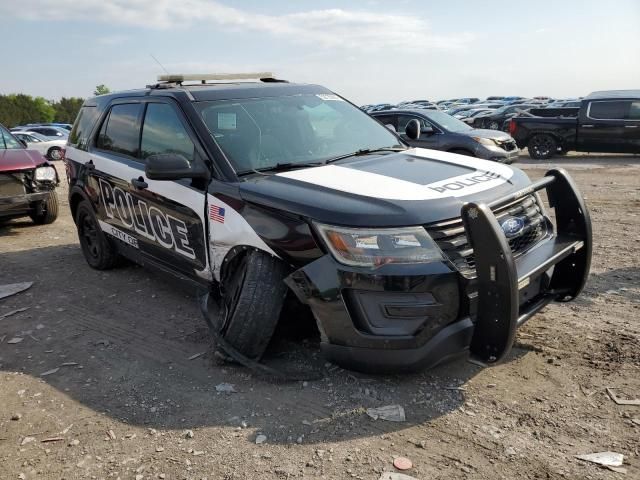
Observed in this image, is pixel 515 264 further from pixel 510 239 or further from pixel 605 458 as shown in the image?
pixel 605 458

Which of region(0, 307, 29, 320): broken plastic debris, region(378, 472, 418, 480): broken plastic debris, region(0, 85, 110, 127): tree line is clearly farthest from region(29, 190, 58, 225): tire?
region(0, 85, 110, 127): tree line

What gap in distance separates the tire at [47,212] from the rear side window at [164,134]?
436 centimetres

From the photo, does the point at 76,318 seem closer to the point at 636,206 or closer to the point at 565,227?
the point at 565,227

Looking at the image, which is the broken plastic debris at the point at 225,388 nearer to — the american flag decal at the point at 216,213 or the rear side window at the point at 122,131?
the american flag decal at the point at 216,213

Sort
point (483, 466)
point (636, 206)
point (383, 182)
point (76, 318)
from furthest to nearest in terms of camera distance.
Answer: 1. point (636, 206)
2. point (76, 318)
3. point (383, 182)
4. point (483, 466)

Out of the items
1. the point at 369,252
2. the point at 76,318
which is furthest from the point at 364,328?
the point at 76,318

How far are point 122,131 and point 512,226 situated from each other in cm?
341

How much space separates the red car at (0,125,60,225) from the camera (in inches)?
296

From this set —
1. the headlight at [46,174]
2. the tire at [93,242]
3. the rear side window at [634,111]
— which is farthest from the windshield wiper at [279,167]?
A: the rear side window at [634,111]

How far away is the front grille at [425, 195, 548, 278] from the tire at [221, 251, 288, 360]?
0.94 metres

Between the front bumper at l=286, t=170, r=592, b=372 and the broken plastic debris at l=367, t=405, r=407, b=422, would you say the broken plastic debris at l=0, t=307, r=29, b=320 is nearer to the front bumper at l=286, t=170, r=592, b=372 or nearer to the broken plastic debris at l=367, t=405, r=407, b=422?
the front bumper at l=286, t=170, r=592, b=372

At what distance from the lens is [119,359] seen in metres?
3.82

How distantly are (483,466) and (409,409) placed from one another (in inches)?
21.9

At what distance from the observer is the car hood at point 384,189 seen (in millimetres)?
2938
